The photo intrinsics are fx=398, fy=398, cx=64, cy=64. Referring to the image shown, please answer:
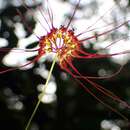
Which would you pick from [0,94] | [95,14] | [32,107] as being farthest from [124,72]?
[0,94]

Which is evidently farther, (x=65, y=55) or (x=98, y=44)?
(x=98, y=44)

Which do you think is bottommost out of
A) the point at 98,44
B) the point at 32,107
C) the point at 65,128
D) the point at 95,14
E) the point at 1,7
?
the point at 65,128

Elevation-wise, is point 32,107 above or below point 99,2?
below

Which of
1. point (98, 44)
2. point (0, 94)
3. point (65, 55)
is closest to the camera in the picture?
point (65, 55)

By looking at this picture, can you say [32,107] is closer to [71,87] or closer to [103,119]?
[71,87]

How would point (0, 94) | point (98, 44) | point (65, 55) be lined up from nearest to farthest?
point (65, 55), point (98, 44), point (0, 94)

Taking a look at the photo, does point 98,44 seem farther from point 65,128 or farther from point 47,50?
point 47,50

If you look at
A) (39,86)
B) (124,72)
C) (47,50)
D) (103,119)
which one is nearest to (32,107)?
(39,86)
